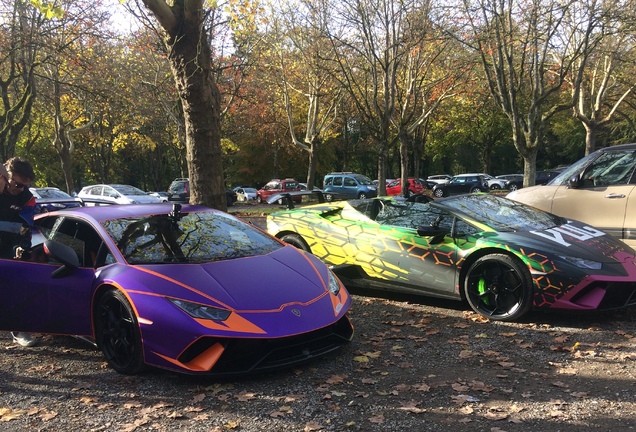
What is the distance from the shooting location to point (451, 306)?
6062mm

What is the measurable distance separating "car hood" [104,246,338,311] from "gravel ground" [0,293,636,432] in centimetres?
59

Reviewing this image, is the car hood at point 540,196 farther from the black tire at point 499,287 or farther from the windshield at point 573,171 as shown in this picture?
the black tire at point 499,287

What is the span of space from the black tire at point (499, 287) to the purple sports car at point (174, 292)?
1678mm

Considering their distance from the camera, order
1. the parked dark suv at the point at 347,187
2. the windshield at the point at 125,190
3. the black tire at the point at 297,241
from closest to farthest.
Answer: the black tire at the point at 297,241 < the windshield at the point at 125,190 < the parked dark suv at the point at 347,187

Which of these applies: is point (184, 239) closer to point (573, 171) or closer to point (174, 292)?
point (174, 292)

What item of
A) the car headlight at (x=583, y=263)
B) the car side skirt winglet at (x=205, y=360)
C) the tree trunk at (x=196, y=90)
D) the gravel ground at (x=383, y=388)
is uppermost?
the tree trunk at (x=196, y=90)

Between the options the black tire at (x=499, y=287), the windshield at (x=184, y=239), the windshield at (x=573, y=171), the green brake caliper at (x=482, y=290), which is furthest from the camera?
the windshield at (x=573, y=171)

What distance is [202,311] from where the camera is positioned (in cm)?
380

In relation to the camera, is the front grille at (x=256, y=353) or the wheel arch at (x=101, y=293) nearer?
the front grille at (x=256, y=353)

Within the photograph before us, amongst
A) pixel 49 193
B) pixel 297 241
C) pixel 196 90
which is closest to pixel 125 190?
pixel 49 193

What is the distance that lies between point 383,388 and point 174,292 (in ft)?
5.50

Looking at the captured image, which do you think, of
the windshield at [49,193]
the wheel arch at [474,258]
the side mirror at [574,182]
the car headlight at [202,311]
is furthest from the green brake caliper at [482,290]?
the windshield at [49,193]

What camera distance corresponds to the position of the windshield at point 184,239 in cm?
443

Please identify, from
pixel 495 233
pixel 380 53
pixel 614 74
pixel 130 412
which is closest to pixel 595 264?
pixel 495 233
